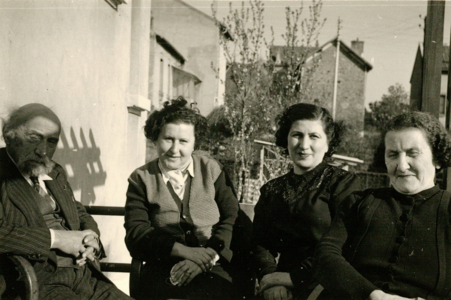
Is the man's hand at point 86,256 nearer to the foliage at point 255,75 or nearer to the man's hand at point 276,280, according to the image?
the man's hand at point 276,280

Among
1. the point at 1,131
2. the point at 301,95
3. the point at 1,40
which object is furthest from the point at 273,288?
the point at 301,95

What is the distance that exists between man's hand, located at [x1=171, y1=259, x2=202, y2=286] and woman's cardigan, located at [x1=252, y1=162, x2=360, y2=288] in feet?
1.21

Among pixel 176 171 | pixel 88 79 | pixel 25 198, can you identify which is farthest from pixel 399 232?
pixel 88 79

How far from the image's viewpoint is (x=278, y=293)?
2.41 meters

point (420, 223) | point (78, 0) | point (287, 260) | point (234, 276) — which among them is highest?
point (78, 0)

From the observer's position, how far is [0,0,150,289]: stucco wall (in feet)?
9.96

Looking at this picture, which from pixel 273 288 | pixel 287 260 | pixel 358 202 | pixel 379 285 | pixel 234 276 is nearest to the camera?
pixel 379 285

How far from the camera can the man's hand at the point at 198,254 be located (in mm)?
2729

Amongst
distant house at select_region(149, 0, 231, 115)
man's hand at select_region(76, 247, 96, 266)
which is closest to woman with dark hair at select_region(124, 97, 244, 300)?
man's hand at select_region(76, 247, 96, 266)

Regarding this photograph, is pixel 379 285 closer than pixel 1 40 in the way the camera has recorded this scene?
Yes

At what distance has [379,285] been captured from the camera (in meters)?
2.05

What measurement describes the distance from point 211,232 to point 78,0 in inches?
99.7

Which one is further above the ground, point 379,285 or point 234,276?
point 379,285

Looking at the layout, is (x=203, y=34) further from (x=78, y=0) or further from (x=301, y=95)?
(x=78, y=0)
